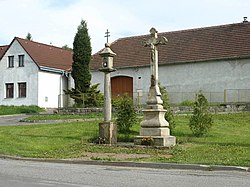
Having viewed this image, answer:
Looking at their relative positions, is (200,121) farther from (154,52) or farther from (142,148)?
(142,148)

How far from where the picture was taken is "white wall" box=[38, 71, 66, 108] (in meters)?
40.5

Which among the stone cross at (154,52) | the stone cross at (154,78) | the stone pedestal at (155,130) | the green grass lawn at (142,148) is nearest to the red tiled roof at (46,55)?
the green grass lawn at (142,148)

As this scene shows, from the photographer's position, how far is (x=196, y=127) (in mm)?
18797

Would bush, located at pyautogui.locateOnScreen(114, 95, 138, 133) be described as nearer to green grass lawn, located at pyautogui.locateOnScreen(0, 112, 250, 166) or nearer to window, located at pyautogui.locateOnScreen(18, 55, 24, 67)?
green grass lawn, located at pyautogui.locateOnScreen(0, 112, 250, 166)

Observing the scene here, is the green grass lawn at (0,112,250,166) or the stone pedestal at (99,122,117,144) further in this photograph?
the stone pedestal at (99,122,117,144)

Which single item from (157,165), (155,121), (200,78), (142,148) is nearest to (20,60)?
(200,78)

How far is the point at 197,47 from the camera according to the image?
3550 cm

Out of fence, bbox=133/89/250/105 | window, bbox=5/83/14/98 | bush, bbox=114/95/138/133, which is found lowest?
bush, bbox=114/95/138/133

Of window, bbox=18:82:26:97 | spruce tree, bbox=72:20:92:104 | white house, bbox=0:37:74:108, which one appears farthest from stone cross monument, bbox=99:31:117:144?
window, bbox=18:82:26:97

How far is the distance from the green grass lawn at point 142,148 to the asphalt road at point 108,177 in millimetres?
1376

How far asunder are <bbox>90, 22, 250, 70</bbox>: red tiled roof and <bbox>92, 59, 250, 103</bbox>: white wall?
1.76ft

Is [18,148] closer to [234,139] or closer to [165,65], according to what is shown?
[234,139]

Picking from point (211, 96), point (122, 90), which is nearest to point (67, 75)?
point (122, 90)

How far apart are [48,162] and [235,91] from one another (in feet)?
70.0
